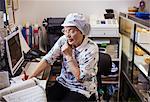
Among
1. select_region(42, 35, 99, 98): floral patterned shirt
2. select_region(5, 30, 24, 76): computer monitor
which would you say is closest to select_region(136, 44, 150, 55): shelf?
select_region(42, 35, 99, 98): floral patterned shirt

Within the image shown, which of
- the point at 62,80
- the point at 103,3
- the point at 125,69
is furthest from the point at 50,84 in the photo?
the point at 103,3

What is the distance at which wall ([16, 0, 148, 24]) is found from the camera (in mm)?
3193

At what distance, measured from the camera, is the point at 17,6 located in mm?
3031

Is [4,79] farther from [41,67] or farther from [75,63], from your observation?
[75,63]

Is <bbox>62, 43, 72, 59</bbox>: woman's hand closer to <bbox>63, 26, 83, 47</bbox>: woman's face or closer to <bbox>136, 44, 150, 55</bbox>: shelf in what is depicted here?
<bbox>63, 26, 83, 47</bbox>: woman's face

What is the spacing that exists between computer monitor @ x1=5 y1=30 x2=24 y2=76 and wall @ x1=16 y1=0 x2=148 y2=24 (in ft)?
3.20

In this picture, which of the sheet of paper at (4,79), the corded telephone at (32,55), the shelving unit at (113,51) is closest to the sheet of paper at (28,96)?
the sheet of paper at (4,79)

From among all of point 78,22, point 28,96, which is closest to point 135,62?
point 78,22

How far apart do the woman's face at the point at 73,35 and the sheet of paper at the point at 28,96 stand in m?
0.57

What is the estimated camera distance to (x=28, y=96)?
1510 mm

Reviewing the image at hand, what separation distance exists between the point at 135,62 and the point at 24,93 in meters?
1.63

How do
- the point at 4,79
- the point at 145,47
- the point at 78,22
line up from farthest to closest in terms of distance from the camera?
the point at 145,47
the point at 78,22
the point at 4,79

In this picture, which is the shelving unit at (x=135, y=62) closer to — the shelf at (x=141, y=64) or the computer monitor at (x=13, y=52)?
the shelf at (x=141, y=64)

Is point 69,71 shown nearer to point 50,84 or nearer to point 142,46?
point 50,84
